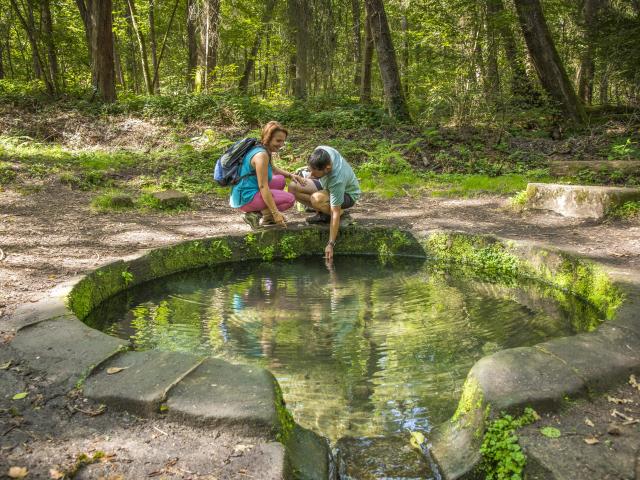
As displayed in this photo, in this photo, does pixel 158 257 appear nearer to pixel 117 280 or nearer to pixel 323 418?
pixel 117 280

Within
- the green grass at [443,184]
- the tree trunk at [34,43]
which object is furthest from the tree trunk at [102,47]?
the green grass at [443,184]

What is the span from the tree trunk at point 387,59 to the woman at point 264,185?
7.62 meters

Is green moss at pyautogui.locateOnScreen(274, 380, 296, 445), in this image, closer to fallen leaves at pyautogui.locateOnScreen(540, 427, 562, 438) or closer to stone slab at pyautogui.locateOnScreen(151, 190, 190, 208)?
fallen leaves at pyautogui.locateOnScreen(540, 427, 562, 438)

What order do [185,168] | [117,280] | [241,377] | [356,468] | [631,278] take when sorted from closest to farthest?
[356,468], [241,377], [631,278], [117,280], [185,168]

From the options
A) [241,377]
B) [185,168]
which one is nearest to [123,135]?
[185,168]

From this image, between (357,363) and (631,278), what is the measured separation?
8.22 ft

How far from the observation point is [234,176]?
619 centimetres

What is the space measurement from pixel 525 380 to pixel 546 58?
11.8 meters

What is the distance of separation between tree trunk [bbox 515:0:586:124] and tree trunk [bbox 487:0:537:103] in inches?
15.4

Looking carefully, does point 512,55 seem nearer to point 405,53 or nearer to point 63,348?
point 405,53

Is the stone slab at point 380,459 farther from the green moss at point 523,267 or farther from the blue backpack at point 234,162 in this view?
the blue backpack at point 234,162

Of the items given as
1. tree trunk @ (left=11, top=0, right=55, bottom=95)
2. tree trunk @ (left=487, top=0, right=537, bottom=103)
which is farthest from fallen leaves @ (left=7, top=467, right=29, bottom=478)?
tree trunk @ (left=11, top=0, right=55, bottom=95)

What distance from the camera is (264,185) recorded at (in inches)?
234

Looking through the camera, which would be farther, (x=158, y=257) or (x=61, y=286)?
(x=158, y=257)
